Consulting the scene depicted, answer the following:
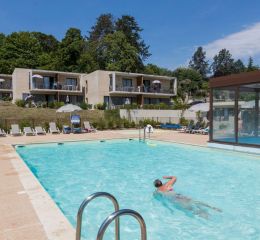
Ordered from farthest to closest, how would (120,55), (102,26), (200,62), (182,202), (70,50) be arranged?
1. (200,62)
2. (102,26)
3. (70,50)
4. (120,55)
5. (182,202)

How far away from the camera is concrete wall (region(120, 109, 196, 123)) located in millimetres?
30125

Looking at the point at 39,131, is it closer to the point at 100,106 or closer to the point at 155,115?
the point at 100,106

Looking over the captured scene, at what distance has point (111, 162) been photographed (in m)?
12.1

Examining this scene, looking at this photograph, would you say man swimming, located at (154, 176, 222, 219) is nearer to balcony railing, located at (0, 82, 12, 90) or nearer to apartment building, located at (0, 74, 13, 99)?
apartment building, located at (0, 74, 13, 99)

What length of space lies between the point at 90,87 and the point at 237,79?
27550mm

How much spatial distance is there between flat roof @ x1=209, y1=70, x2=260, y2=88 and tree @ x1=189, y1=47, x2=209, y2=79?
93918 millimetres

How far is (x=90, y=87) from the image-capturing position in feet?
127

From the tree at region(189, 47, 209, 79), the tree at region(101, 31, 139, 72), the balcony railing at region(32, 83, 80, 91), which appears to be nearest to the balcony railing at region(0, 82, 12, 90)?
the balcony railing at region(32, 83, 80, 91)

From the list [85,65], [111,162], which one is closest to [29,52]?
[85,65]

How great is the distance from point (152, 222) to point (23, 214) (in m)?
2.55

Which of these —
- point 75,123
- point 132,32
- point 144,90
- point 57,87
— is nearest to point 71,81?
point 57,87

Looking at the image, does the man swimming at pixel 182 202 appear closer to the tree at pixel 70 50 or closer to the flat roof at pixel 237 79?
the flat roof at pixel 237 79

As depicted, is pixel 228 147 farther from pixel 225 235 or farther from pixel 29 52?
pixel 29 52

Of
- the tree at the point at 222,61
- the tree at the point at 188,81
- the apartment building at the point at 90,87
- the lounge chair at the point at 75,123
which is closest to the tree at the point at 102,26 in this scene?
the tree at the point at 188,81
